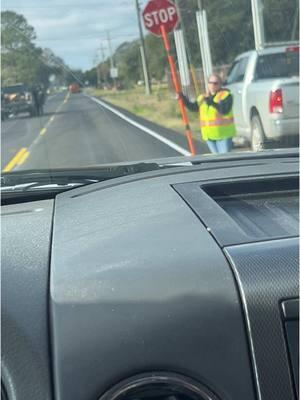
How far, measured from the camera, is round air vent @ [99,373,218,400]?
1343 mm

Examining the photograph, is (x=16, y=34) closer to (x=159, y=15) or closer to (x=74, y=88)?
(x=74, y=88)

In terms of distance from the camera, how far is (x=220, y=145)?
9.20 m

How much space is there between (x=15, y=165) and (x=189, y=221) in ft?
28.7

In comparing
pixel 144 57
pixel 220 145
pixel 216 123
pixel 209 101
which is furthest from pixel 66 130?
pixel 216 123

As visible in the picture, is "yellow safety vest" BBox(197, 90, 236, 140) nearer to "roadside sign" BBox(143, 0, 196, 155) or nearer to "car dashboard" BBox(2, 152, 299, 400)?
"roadside sign" BBox(143, 0, 196, 155)

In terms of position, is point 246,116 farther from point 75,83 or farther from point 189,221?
point 189,221

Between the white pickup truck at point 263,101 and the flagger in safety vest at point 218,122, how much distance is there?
0.31 meters

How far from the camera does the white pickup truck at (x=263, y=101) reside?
6874 mm

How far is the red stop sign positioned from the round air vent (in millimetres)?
2165

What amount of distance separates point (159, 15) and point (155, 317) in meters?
2.23

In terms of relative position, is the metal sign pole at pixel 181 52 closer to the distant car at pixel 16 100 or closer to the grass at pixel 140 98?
the grass at pixel 140 98

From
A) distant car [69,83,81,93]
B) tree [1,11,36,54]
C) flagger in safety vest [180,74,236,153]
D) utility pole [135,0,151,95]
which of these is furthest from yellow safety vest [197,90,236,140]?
tree [1,11,36,54]

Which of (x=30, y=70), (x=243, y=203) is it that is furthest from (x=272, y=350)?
(x=30, y=70)

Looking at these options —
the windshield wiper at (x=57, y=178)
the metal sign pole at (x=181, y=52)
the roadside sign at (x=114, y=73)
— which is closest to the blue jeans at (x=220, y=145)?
the roadside sign at (x=114, y=73)
